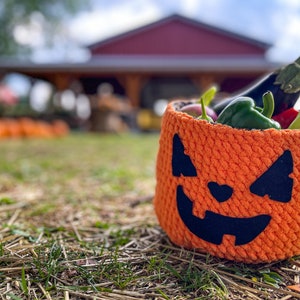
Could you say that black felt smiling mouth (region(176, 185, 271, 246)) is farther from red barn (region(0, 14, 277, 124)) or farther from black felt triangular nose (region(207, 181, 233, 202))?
red barn (region(0, 14, 277, 124))

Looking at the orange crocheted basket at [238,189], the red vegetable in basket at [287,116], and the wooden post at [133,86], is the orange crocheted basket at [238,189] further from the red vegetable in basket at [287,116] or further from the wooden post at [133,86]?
the wooden post at [133,86]

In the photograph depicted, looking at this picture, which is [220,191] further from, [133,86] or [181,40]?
[181,40]

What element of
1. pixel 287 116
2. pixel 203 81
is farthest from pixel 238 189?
pixel 203 81

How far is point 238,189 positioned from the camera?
3.64 ft

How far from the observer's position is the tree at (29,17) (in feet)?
79.9

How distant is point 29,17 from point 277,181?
2640 cm

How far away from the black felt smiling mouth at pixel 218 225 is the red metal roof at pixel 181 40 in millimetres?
15392

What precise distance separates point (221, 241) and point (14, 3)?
2654 cm

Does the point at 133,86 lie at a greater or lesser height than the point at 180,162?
lesser

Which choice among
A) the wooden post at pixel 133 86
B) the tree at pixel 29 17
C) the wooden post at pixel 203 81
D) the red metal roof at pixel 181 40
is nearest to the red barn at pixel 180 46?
the red metal roof at pixel 181 40

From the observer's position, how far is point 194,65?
12.5m

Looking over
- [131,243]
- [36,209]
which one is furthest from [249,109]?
[36,209]

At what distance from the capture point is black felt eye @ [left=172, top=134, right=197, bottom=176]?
1181 mm

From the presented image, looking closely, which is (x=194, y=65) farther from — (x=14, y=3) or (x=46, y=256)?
(x=14, y=3)
